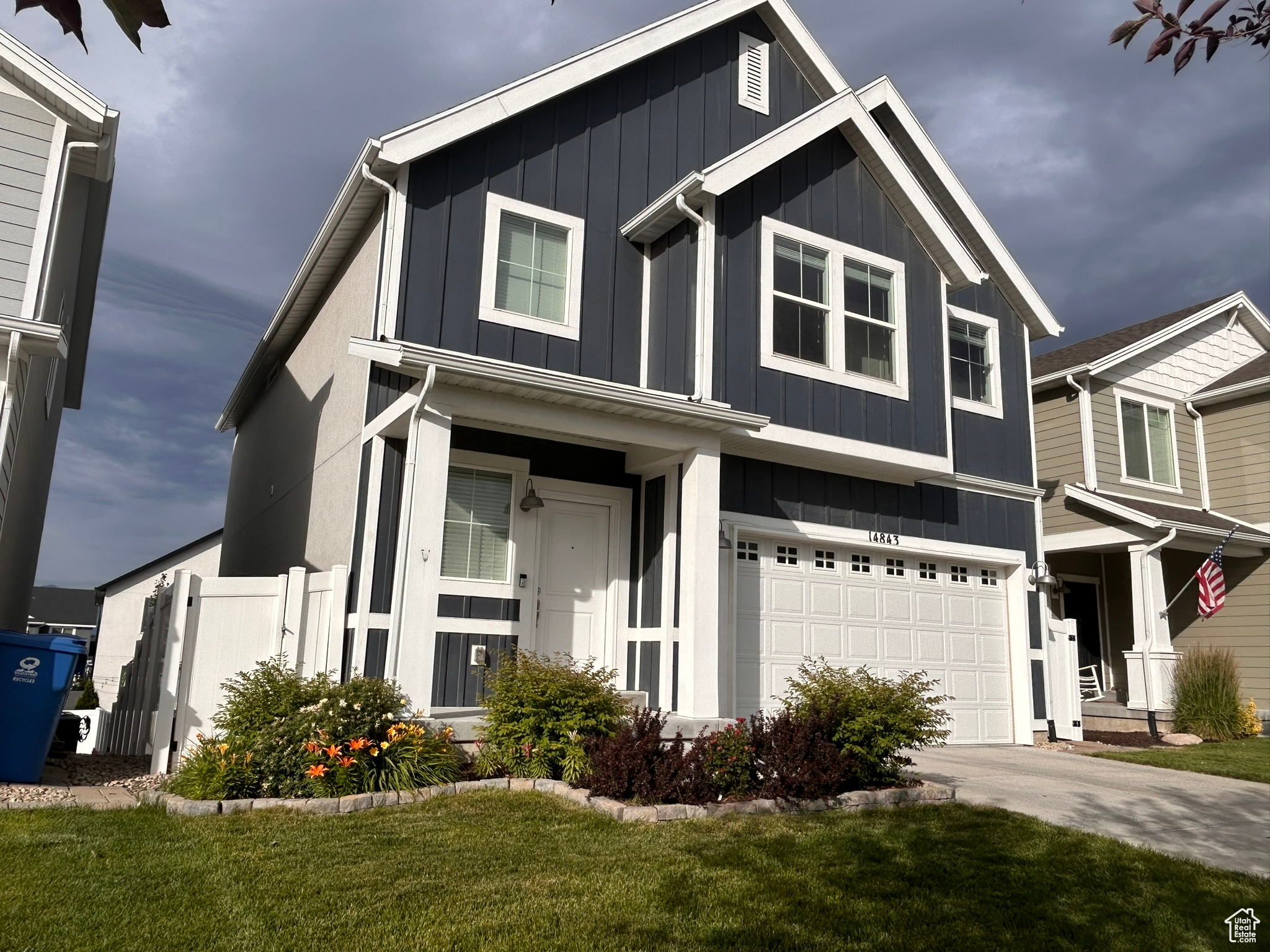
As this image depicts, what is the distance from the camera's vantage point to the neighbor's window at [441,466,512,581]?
31.5 ft

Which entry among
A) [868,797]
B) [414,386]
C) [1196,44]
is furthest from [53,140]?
[1196,44]

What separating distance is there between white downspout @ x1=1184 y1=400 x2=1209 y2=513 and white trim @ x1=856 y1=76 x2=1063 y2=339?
581 centimetres

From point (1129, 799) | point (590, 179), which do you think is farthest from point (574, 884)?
point (590, 179)

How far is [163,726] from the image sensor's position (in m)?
8.27

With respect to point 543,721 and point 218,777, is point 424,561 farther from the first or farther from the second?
point 218,777

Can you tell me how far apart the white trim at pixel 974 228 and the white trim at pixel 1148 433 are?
3755mm

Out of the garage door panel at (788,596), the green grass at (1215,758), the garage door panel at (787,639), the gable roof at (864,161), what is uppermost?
the gable roof at (864,161)

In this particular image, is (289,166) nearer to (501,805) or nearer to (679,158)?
(679,158)

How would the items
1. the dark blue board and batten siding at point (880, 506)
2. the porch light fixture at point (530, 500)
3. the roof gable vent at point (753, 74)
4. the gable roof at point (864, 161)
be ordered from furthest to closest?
1. the roof gable vent at point (753, 74)
2. the dark blue board and batten siding at point (880, 506)
3. the gable roof at point (864, 161)
4. the porch light fixture at point (530, 500)

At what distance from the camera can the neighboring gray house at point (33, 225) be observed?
332 inches

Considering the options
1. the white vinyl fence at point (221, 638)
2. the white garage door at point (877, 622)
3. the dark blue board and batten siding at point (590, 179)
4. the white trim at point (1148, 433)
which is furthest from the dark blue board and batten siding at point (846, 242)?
the white trim at point (1148, 433)

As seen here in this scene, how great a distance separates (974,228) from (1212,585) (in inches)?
264

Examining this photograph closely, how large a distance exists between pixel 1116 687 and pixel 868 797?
13039 millimetres

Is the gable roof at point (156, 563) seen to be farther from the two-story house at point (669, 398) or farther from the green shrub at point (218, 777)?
the green shrub at point (218, 777)
